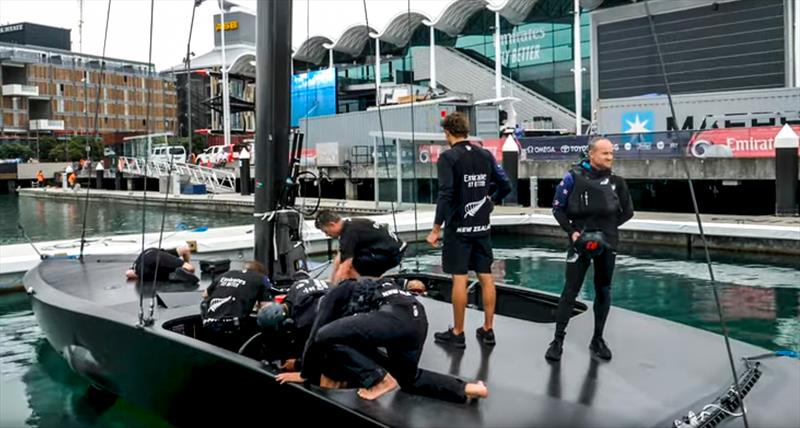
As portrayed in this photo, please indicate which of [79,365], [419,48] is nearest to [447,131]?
[79,365]

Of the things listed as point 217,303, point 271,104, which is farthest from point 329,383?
point 271,104

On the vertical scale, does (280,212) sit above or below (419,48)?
below

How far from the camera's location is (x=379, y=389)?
3.77 meters

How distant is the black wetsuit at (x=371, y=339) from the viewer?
3.67 metres

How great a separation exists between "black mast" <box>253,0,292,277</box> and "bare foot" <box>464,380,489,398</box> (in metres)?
3.29

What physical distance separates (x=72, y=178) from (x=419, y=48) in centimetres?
2237

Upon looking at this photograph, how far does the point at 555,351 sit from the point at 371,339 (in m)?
1.46

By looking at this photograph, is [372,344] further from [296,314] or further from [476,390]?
[296,314]

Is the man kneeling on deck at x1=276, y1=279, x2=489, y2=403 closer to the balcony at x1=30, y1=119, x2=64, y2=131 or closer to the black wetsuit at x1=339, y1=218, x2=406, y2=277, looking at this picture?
the black wetsuit at x1=339, y1=218, x2=406, y2=277

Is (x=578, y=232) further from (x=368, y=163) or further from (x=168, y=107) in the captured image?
(x=168, y=107)

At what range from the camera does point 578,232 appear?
454 centimetres

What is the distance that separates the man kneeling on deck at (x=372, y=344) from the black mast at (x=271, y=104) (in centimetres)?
286

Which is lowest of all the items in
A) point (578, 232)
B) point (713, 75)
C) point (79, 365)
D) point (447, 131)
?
point (79, 365)

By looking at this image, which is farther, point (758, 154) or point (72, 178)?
point (72, 178)
